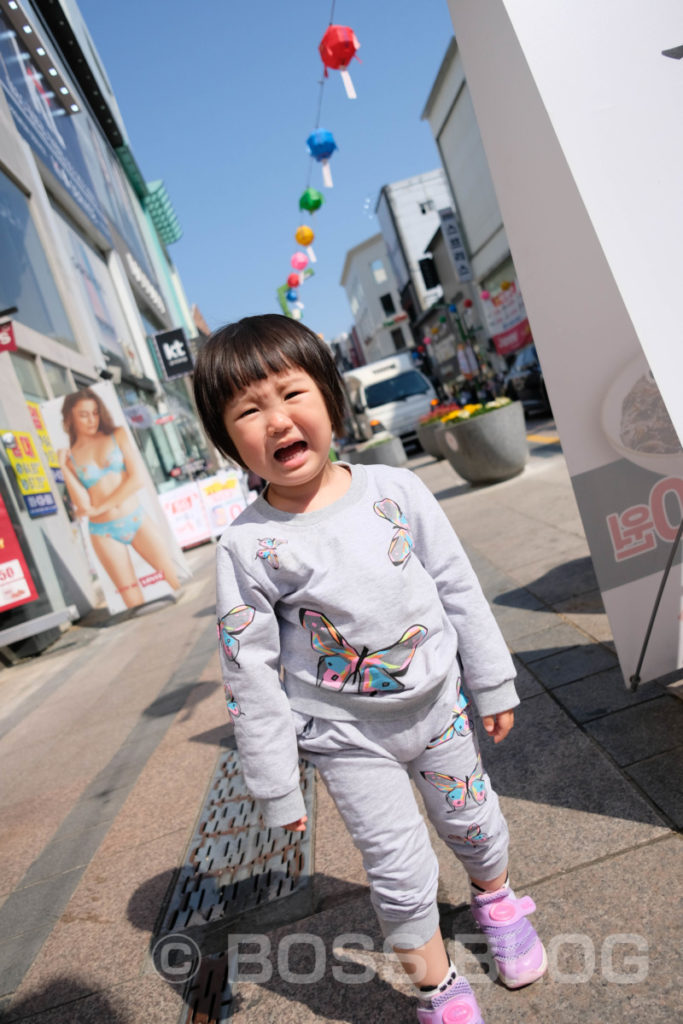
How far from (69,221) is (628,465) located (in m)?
18.3

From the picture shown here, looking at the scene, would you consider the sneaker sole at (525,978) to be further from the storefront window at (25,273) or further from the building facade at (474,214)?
the building facade at (474,214)

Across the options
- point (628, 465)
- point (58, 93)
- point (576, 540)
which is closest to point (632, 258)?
point (628, 465)

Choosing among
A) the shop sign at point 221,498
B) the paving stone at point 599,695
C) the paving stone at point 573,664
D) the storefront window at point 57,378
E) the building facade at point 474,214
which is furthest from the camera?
the building facade at point 474,214

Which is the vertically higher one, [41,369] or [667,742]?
[41,369]

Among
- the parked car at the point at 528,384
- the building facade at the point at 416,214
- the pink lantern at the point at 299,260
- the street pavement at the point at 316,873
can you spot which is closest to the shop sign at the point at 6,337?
the street pavement at the point at 316,873

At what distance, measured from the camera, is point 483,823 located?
1.76 metres

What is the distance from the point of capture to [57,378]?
1227 cm

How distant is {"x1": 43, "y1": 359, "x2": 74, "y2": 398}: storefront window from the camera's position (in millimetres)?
11762

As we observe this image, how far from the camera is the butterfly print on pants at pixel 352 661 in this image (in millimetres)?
1635

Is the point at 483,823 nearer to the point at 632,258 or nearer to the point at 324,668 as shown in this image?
the point at 324,668

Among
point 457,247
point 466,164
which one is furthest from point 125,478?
point 457,247

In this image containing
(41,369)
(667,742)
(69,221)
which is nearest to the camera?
(667,742)

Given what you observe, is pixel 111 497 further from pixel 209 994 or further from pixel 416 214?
pixel 416 214

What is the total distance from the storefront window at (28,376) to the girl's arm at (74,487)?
2036mm
